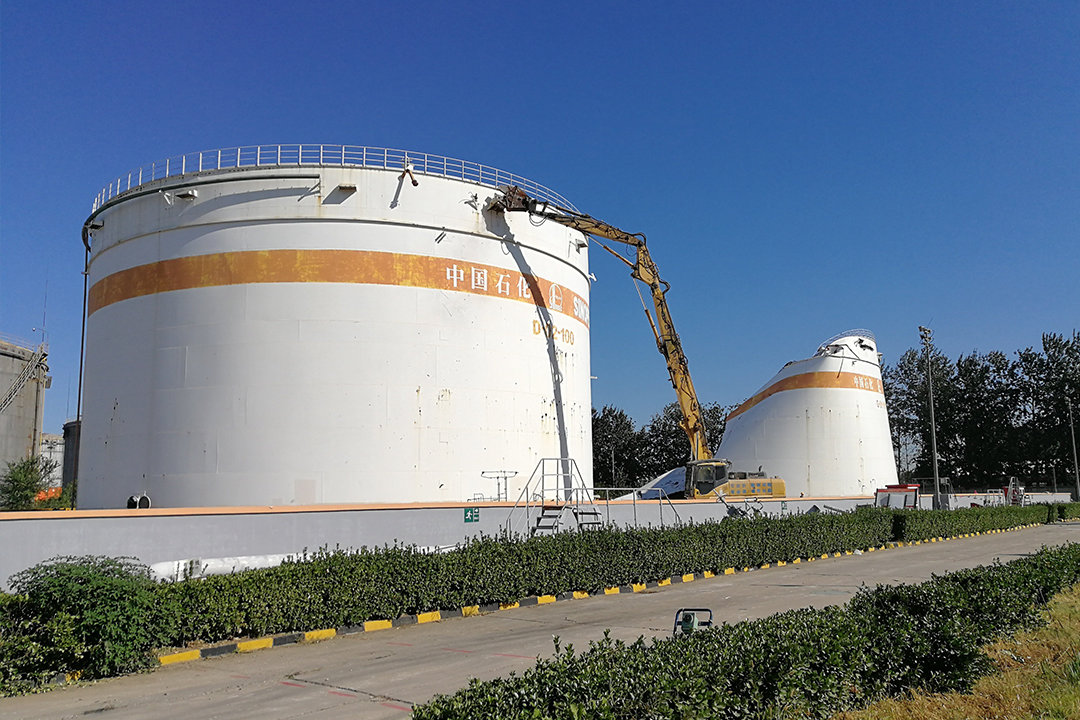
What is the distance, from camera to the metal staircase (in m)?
41.8

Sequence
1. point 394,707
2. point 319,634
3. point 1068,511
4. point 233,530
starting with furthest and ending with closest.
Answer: point 1068,511 → point 233,530 → point 319,634 → point 394,707

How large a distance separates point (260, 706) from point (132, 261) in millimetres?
18684

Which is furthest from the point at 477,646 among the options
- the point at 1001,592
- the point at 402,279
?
the point at 402,279

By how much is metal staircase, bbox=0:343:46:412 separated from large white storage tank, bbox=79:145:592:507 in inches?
845

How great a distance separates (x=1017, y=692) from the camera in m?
7.81

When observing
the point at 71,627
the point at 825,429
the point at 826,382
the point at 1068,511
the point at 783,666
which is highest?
the point at 826,382

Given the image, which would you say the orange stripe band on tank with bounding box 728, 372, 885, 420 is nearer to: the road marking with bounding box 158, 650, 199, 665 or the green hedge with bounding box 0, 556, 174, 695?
the road marking with bounding box 158, 650, 199, 665

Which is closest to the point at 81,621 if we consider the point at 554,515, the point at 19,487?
the point at 554,515

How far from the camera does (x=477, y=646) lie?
472 inches

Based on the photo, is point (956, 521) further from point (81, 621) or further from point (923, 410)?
point (923, 410)

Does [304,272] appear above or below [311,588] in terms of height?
above

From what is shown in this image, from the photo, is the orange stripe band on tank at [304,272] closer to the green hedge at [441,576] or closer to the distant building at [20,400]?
the green hedge at [441,576]

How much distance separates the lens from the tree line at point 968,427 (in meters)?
72.4

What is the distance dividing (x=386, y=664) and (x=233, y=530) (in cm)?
552
